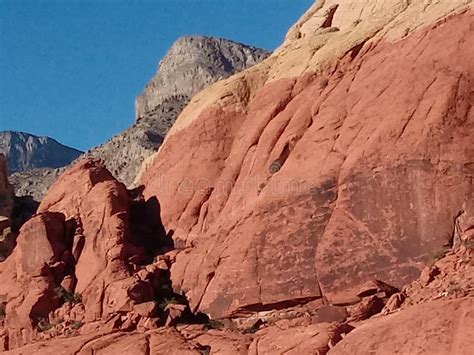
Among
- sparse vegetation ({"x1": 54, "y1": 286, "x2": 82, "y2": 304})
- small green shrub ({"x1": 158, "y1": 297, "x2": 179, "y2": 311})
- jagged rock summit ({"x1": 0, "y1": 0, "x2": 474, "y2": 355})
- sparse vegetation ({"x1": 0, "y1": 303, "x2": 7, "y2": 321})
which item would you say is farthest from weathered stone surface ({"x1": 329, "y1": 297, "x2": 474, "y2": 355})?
sparse vegetation ({"x1": 0, "y1": 303, "x2": 7, "y2": 321})

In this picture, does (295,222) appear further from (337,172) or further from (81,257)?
(81,257)

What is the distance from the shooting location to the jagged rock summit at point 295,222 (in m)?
42.7

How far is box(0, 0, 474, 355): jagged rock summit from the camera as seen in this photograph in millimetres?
42656

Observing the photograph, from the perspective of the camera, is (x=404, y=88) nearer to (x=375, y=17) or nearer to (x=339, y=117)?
(x=339, y=117)

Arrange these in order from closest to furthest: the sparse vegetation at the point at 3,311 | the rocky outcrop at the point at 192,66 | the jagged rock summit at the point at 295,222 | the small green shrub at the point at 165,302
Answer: the jagged rock summit at the point at 295,222
the small green shrub at the point at 165,302
the sparse vegetation at the point at 3,311
the rocky outcrop at the point at 192,66

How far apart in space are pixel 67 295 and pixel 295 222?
1072cm

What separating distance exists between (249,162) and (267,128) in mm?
1574

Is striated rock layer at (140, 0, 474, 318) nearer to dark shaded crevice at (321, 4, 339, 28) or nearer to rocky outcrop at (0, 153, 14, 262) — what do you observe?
dark shaded crevice at (321, 4, 339, 28)

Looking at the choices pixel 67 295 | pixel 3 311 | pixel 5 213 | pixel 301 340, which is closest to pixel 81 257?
pixel 67 295

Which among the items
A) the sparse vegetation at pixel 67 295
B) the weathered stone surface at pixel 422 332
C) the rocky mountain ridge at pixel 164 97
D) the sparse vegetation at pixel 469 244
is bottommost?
the weathered stone surface at pixel 422 332

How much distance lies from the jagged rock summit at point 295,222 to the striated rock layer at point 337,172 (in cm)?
7

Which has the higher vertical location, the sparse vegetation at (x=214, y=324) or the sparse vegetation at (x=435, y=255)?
the sparse vegetation at (x=214, y=324)

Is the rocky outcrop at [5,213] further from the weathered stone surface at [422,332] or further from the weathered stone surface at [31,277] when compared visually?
the weathered stone surface at [422,332]

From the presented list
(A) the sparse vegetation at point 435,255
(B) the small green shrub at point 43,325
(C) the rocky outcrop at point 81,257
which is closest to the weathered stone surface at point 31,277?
(C) the rocky outcrop at point 81,257
